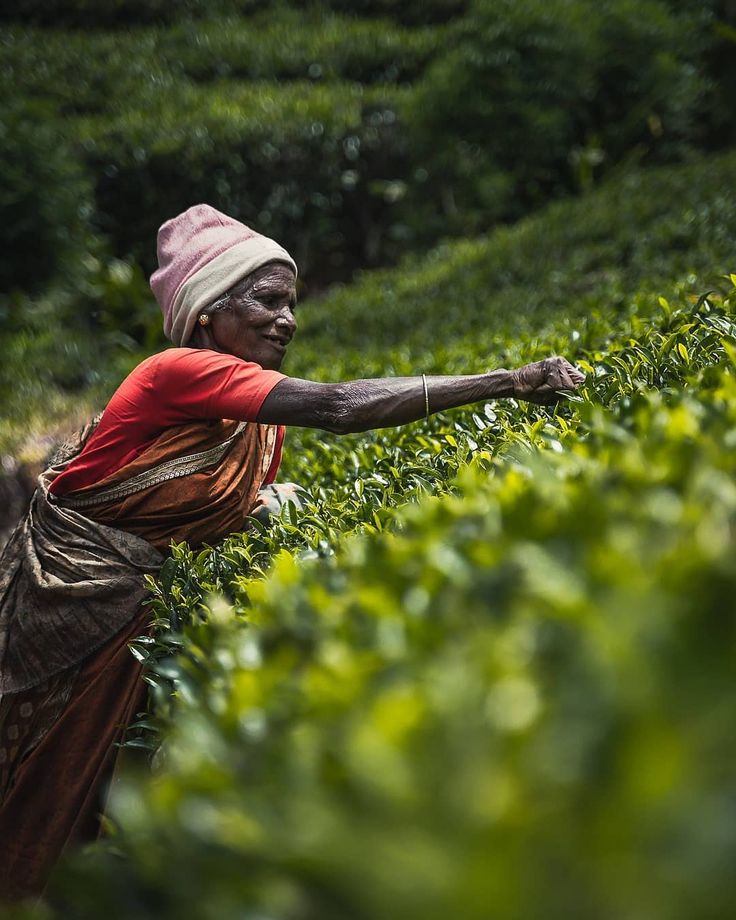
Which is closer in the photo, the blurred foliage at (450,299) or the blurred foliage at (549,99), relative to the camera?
the blurred foliage at (450,299)

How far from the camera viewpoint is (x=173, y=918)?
95 cm

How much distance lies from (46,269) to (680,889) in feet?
33.1

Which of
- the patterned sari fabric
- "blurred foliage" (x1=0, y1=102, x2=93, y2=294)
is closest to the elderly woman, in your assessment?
the patterned sari fabric

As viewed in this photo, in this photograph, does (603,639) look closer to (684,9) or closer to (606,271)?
(606,271)

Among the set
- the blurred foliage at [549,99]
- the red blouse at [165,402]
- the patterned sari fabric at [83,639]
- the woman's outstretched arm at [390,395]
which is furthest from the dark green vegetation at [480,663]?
the blurred foliage at [549,99]

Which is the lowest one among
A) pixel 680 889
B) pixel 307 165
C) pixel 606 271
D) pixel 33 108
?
pixel 680 889

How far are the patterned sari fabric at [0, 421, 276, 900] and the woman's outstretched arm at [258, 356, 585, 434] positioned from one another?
0.41m

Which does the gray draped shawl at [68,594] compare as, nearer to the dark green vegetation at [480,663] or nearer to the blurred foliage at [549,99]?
the dark green vegetation at [480,663]

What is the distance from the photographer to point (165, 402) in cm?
269

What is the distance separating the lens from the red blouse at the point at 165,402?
8.29ft

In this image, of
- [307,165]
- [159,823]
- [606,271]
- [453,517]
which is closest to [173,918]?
[159,823]

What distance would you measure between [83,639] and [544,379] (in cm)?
153

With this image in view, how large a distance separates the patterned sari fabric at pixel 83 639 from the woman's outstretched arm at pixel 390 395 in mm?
410

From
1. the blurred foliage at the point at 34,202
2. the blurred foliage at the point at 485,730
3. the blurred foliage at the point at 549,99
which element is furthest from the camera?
the blurred foliage at the point at 549,99
